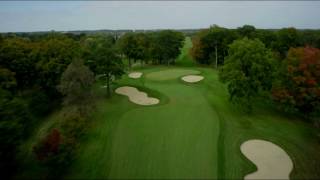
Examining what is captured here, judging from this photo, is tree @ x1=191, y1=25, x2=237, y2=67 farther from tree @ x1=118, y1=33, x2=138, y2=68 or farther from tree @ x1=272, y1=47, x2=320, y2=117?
tree @ x1=272, y1=47, x2=320, y2=117

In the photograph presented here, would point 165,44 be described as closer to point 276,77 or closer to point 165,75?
point 165,75

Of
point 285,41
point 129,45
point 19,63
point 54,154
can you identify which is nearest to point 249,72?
point 54,154

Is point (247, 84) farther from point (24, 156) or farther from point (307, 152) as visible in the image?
point (24, 156)

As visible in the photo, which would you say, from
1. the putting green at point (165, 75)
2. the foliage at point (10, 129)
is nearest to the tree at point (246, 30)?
the putting green at point (165, 75)

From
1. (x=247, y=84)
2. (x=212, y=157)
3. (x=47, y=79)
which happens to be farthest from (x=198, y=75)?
(x=212, y=157)

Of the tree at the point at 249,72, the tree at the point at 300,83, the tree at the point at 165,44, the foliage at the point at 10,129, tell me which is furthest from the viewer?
the tree at the point at 165,44

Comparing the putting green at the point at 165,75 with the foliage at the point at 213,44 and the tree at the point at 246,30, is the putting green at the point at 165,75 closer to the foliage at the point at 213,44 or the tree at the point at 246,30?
the foliage at the point at 213,44

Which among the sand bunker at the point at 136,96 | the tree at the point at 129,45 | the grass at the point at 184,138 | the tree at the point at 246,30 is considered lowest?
the grass at the point at 184,138
